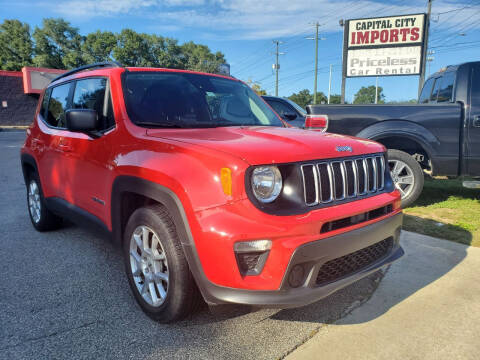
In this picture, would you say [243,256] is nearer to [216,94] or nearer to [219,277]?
[219,277]

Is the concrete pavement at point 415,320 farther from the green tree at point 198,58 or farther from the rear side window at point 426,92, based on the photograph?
the green tree at point 198,58

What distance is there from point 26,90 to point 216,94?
35.7m

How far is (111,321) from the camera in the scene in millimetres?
2562

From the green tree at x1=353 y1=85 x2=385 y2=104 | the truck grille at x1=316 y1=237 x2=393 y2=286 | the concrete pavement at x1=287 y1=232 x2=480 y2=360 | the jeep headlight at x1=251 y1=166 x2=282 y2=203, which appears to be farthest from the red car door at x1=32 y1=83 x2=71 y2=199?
the green tree at x1=353 y1=85 x2=385 y2=104

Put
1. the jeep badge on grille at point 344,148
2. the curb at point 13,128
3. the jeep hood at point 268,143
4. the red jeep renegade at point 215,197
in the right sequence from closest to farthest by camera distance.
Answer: the red jeep renegade at point 215,197 < the jeep hood at point 268,143 < the jeep badge on grille at point 344,148 < the curb at point 13,128

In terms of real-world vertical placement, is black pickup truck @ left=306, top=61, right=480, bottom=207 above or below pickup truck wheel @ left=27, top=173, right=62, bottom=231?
above

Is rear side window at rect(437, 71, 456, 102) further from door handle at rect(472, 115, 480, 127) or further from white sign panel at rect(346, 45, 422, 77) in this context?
white sign panel at rect(346, 45, 422, 77)

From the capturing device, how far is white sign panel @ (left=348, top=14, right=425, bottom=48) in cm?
1052

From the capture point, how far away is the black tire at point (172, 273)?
2234mm

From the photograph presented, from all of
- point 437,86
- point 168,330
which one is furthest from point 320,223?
point 437,86

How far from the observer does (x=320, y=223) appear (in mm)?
2051

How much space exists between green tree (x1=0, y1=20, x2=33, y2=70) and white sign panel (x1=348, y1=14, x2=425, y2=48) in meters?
54.0

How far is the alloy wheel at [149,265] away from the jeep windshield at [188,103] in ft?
2.84

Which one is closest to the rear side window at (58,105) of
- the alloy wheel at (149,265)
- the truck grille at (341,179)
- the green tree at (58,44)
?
the alloy wheel at (149,265)
